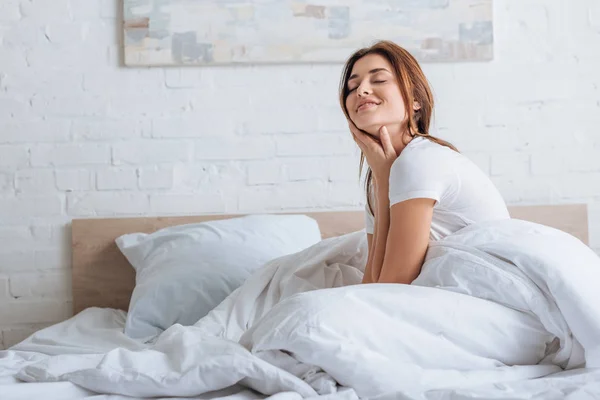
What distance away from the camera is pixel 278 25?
292 centimetres

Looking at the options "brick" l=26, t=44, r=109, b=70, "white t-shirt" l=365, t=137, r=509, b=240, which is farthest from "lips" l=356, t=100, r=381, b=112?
"brick" l=26, t=44, r=109, b=70

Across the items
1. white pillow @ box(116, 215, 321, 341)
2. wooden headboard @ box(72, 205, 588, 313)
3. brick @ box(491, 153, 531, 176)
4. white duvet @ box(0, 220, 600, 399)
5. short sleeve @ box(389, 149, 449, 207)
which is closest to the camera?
white duvet @ box(0, 220, 600, 399)

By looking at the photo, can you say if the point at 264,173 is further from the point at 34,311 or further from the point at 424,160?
the point at 424,160

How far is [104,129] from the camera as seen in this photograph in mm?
2918

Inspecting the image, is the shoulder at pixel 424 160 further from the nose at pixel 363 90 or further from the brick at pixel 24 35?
the brick at pixel 24 35

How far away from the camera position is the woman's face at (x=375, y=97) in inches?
76.8

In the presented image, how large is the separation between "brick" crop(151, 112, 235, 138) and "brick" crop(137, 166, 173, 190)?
126 millimetres

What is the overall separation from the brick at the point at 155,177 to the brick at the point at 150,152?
0.10 ft

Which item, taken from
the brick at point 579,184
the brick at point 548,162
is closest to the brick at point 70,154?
the brick at point 548,162

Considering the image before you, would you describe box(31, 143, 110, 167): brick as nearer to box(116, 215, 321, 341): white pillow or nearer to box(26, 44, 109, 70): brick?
box(26, 44, 109, 70): brick

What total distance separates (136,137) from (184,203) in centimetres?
30

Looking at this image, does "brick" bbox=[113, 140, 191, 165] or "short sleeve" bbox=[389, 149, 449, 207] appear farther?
"brick" bbox=[113, 140, 191, 165]

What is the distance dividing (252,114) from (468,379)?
67.4 inches

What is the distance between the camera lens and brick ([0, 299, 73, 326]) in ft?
9.55
